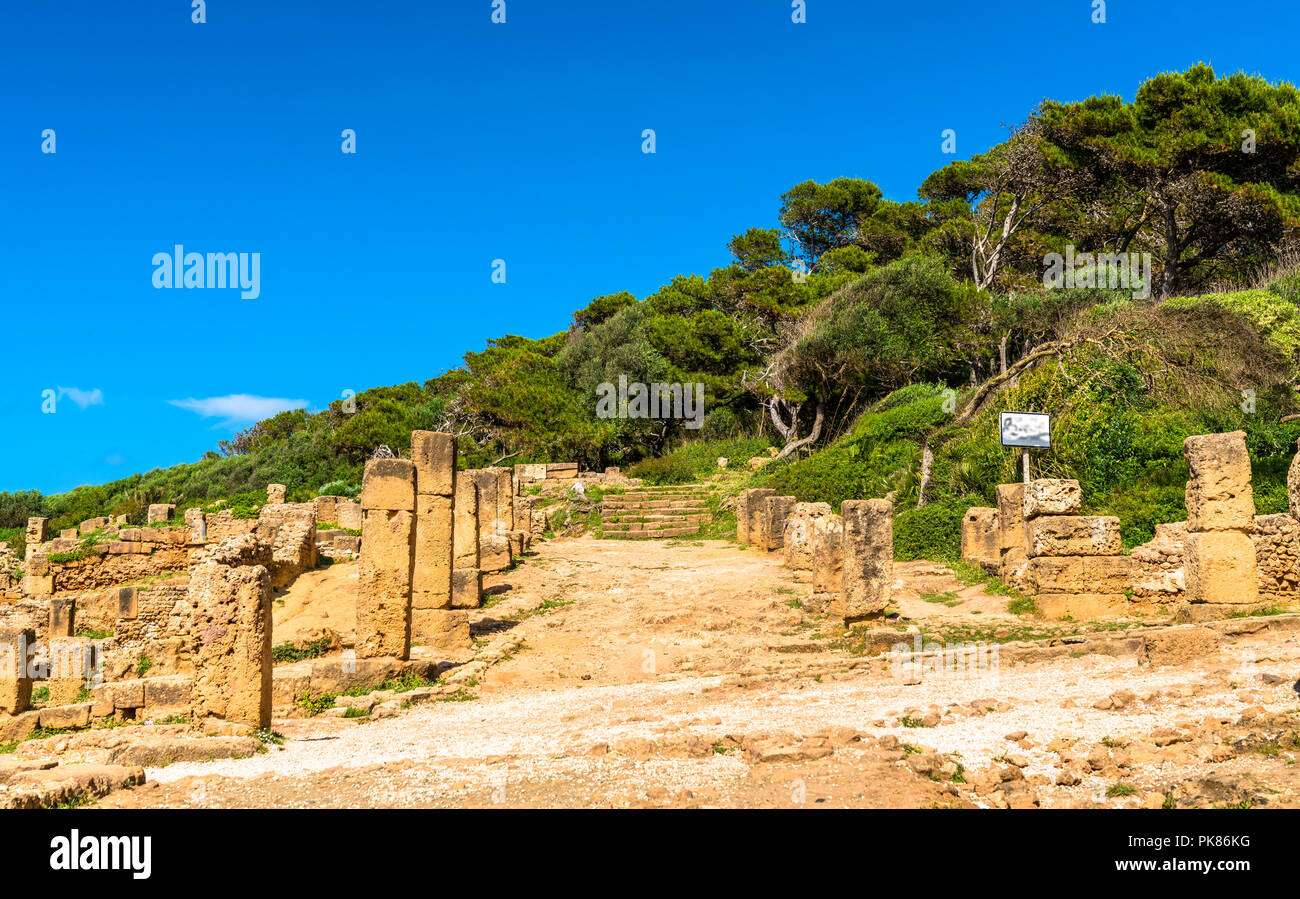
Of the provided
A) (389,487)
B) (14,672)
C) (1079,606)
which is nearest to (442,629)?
(389,487)

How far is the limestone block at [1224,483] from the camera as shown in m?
10.6

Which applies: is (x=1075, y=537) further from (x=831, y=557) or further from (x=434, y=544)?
(x=434, y=544)

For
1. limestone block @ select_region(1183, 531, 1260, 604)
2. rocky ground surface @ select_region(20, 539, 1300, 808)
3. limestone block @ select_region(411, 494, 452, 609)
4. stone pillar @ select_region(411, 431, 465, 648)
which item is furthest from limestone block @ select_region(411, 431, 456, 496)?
limestone block @ select_region(1183, 531, 1260, 604)

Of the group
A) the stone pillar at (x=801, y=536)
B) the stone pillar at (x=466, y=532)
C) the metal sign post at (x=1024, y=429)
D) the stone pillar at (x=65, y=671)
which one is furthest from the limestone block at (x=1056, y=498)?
the stone pillar at (x=65, y=671)

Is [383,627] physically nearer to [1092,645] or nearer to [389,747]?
[389,747]

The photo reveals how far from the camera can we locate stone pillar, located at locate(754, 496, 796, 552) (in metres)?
20.6

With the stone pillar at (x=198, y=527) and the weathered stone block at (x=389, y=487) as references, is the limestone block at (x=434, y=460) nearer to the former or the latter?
the weathered stone block at (x=389, y=487)

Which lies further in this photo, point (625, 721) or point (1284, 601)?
point (1284, 601)

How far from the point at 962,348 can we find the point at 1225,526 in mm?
22985

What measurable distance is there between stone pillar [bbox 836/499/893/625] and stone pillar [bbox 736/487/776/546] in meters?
9.29

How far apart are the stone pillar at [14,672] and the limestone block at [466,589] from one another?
233 inches
